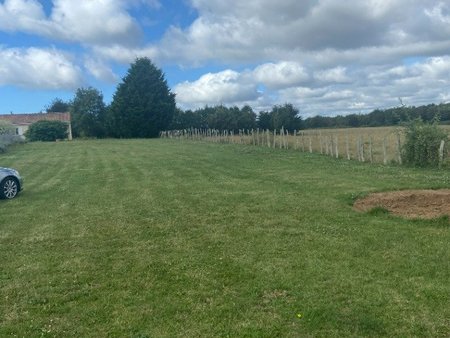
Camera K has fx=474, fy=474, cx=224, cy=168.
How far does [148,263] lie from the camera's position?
23.9ft

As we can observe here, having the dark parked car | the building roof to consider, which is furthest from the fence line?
the building roof

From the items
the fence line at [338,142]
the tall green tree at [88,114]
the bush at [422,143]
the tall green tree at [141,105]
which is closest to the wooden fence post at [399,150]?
the fence line at [338,142]

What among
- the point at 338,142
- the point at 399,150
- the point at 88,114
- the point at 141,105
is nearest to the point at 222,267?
the point at 399,150

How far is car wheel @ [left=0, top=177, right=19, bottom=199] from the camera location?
1508cm

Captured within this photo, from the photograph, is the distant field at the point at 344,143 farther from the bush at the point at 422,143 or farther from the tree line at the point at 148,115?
the tree line at the point at 148,115

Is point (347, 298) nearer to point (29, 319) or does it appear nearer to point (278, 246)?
point (278, 246)

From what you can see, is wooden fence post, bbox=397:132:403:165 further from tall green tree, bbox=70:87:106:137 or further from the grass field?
tall green tree, bbox=70:87:106:137

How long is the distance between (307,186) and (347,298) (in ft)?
30.4

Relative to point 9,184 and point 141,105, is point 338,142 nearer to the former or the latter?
point 9,184

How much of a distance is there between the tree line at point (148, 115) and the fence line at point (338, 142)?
34.3 ft

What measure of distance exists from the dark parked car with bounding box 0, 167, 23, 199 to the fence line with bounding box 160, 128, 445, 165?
1522cm

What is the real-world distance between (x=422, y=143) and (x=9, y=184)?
52.3ft

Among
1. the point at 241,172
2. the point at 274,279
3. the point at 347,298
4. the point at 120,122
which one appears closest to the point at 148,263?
the point at 274,279

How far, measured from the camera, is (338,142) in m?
36.2
